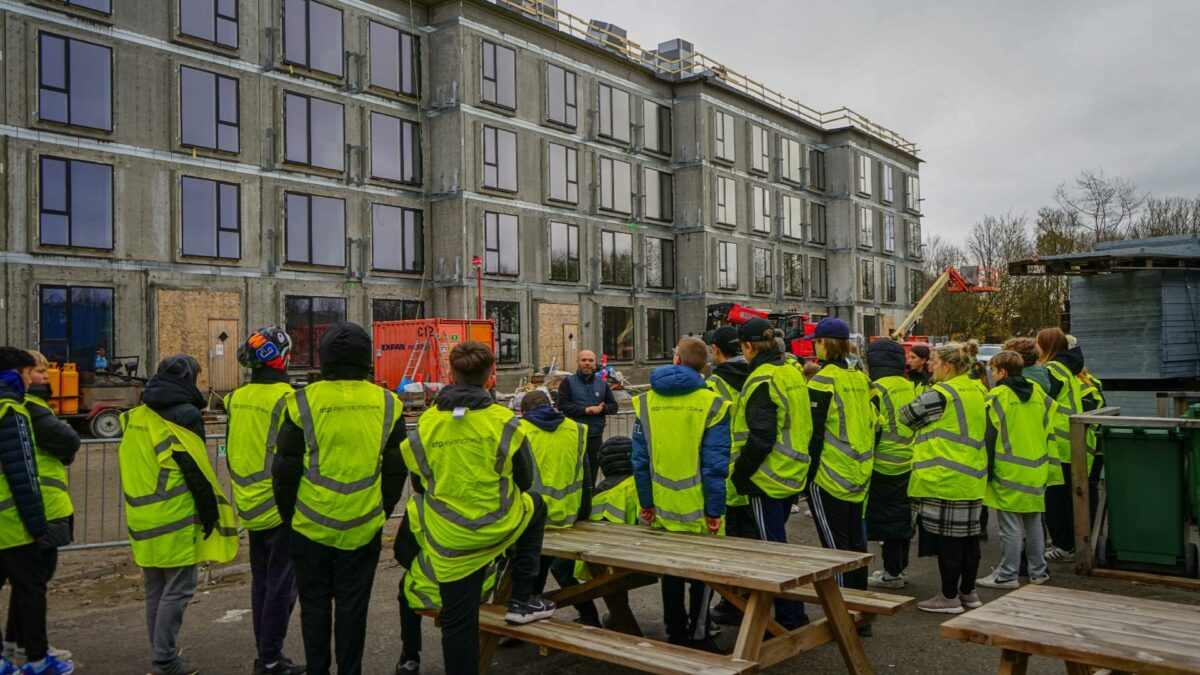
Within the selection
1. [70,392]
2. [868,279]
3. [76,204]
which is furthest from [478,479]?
[868,279]

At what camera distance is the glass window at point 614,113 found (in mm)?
37469

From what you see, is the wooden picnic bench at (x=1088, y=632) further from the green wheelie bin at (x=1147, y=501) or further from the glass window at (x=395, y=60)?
the glass window at (x=395, y=60)

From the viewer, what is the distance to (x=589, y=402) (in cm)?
955

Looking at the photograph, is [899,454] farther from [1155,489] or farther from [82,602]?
[82,602]

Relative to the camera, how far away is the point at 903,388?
751 cm

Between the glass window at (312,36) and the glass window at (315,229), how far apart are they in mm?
4291

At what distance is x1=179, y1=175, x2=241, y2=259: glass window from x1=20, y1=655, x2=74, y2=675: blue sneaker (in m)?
22.2

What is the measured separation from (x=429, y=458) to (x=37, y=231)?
22.8 meters

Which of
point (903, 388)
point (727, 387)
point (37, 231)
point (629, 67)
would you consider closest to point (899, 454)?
point (903, 388)

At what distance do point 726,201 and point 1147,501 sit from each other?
36095 millimetres

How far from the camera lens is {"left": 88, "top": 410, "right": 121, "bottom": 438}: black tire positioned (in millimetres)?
19328

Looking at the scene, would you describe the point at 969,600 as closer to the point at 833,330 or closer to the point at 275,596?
the point at 833,330

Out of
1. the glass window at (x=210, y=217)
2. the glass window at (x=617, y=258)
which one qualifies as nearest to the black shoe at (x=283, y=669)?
the glass window at (x=210, y=217)

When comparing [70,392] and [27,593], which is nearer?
[27,593]
